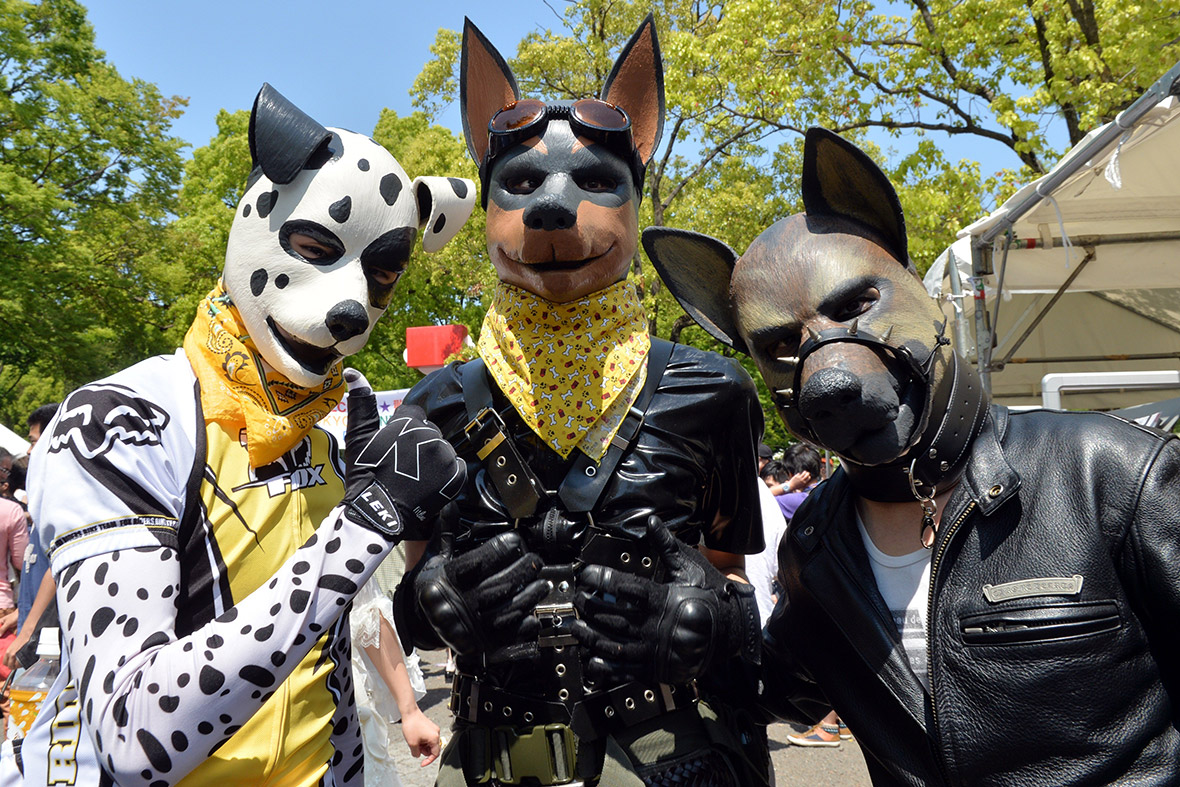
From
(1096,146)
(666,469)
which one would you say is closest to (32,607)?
(666,469)

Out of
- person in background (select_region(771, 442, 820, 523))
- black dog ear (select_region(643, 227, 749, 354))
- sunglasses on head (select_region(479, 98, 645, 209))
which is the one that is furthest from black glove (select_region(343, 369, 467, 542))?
person in background (select_region(771, 442, 820, 523))

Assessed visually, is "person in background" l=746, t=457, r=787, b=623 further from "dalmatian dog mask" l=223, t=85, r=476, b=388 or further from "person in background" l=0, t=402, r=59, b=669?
"person in background" l=0, t=402, r=59, b=669

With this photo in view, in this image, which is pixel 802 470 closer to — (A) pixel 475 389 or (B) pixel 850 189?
(A) pixel 475 389

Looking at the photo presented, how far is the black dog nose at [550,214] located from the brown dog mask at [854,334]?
329 millimetres

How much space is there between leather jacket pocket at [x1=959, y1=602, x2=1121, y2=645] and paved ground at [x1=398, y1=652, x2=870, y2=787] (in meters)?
3.96

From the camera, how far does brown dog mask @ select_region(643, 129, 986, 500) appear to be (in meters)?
1.80

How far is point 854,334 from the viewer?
72.9 inches

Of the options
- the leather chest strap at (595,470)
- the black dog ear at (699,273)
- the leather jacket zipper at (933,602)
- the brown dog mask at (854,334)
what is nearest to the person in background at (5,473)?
the leather chest strap at (595,470)

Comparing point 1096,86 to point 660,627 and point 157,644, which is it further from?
point 157,644

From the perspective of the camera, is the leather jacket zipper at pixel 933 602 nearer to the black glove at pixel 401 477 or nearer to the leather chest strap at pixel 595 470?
the leather chest strap at pixel 595 470

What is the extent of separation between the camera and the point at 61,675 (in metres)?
1.89

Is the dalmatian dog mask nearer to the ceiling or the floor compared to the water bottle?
nearer to the ceiling

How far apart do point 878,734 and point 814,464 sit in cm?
545

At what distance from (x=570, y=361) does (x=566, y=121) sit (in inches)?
26.6
